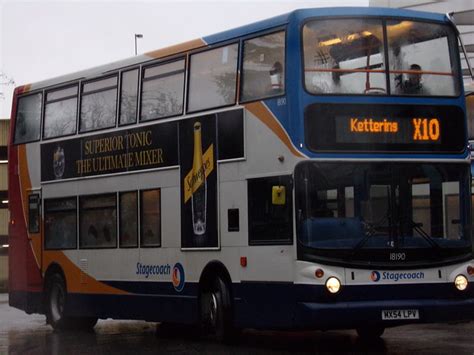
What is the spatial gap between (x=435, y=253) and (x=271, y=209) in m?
2.13

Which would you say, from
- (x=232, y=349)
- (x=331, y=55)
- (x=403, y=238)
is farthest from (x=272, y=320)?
(x=331, y=55)

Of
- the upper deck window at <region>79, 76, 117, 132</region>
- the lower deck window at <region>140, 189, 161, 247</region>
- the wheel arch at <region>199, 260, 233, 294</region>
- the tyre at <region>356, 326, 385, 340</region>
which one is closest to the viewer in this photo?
the wheel arch at <region>199, 260, 233, 294</region>

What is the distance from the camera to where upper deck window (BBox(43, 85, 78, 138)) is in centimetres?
2139

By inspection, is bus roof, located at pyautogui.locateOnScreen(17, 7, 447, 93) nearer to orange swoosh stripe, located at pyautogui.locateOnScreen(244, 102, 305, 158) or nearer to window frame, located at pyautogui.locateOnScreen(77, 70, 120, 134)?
window frame, located at pyautogui.locateOnScreen(77, 70, 120, 134)

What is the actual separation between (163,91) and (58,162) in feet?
12.1

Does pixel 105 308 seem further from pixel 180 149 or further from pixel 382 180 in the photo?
pixel 382 180

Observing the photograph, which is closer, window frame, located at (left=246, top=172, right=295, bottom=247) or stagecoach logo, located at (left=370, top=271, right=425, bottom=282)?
stagecoach logo, located at (left=370, top=271, right=425, bottom=282)

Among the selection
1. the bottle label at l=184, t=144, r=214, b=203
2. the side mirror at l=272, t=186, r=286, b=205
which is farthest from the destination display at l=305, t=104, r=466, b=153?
the bottle label at l=184, t=144, r=214, b=203

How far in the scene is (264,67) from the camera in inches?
647

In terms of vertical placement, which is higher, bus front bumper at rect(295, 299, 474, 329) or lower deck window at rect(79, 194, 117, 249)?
lower deck window at rect(79, 194, 117, 249)

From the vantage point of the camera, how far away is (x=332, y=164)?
15477mm

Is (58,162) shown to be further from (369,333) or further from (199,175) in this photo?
(369,333)

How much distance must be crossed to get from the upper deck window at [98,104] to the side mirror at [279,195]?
16.2 ft

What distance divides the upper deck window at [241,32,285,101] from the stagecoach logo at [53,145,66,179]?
5.69 meters
